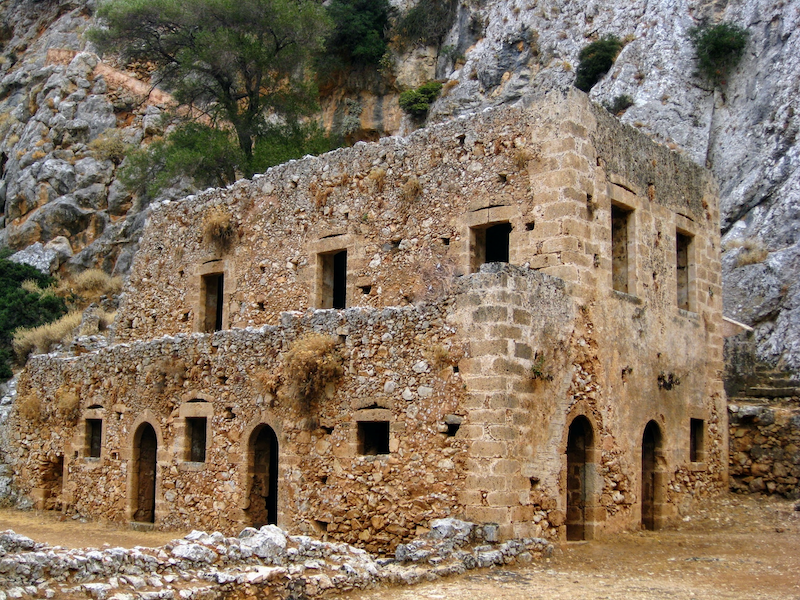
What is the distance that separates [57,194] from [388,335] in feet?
83.2

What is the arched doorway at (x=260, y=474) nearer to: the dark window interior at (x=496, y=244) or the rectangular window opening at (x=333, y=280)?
the rectangular window opening at (x=333, y=280)

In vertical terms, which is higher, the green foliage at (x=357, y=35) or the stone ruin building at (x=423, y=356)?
the green foliage at (x=357, y=35)

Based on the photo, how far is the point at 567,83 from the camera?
77.8ft

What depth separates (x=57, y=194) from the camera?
3316 centimetres

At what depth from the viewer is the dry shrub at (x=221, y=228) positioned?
17.8m

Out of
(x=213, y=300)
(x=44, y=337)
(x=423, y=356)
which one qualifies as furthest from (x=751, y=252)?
(x=44, y=337)

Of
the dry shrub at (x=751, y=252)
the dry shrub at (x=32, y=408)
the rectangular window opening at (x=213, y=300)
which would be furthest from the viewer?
the dry shrub at (x=751, y=252)

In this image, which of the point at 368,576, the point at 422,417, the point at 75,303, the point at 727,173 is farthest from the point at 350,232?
the point at 75,303

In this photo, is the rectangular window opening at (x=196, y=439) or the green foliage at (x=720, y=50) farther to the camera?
the green foliage at (x=720, y=50)

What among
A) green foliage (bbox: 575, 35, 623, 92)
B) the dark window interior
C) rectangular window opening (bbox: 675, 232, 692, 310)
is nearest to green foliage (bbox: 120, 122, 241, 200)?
green foliage (bbox: 575, 35, 623, 92)

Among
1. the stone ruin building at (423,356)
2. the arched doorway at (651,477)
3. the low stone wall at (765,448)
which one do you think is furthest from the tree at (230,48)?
the low stone wall at (765,448)

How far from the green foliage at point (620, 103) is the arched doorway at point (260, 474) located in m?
18.4

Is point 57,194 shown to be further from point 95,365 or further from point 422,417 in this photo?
point 422,417

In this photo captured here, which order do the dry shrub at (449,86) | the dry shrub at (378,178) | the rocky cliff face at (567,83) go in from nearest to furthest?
the dry shrub at (378,178) < the rocky cliff face at (567,83) < the dry shrub at (449,86)
